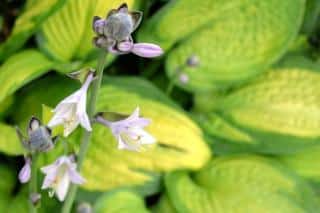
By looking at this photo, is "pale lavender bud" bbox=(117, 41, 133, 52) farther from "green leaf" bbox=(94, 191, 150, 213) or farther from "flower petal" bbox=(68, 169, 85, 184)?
"green leaf" bbox=(94, 191, 150, 213)

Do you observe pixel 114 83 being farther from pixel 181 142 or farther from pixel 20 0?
pixel 20 0

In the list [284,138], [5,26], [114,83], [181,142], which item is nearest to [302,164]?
[284,138]

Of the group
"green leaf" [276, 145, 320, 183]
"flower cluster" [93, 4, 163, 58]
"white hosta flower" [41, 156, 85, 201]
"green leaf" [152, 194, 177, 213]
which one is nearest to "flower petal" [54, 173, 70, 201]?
"white hosta flower" [41, 156, 85, 201]

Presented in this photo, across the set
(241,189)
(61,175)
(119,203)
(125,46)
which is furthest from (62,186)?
(241,189)

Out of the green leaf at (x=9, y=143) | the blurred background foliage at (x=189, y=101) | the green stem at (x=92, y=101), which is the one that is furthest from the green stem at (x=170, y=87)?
the green stem at (x=92, y=101)

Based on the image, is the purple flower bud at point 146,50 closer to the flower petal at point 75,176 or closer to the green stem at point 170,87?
the flower petal at point 75,176

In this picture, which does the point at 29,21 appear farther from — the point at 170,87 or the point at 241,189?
the point at 241,189
